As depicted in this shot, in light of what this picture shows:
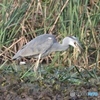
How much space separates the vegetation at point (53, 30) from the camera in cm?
A: 675

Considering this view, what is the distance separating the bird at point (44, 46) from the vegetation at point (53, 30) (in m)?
0.17

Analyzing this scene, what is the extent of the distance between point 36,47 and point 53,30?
88 cm

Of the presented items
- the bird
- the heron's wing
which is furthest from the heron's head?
the heron's wing

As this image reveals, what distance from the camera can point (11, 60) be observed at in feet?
25.2

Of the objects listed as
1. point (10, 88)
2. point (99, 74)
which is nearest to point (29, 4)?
point (99, 74)

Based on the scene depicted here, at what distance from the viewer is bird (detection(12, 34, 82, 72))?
701 cm

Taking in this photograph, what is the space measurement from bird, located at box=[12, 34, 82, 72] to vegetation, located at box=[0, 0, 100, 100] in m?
0.17

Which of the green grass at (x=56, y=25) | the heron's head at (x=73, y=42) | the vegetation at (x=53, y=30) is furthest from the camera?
the green grass at (x=56, y=25)

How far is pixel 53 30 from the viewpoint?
7910mm

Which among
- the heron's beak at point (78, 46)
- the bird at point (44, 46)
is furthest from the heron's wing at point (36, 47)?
the heron's beak at point (78, 46)

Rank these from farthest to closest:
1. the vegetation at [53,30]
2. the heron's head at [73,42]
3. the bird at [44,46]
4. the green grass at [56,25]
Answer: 1. the green grass at [56,25]
2. the bird at [44,46]
3. the heron's head at [73,42]
4. the vegetation at [53,30]

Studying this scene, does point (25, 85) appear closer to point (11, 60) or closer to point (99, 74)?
point (99, 74)

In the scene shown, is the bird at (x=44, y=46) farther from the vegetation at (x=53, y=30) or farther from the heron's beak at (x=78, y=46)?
the vegetation at (x=53, y=30)

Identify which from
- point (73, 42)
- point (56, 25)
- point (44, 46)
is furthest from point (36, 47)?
point (56, 25)
